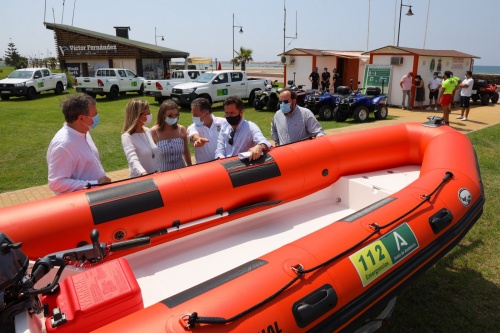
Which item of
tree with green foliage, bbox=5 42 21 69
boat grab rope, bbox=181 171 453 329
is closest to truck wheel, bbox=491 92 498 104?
boat grab rope, bbox=181 171 453 329

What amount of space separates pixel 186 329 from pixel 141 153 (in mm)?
2012

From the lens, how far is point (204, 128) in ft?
13.0

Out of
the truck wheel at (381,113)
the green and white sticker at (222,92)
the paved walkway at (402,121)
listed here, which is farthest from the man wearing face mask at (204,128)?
the green and white sticker at (222,92)

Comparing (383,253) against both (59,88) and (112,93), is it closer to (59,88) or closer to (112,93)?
(112,93)

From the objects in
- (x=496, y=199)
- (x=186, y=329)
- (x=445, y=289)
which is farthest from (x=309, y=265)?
(x=496, y=199)

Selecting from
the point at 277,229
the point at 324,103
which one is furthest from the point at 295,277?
the point at 324,103

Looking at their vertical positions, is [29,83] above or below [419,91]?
above

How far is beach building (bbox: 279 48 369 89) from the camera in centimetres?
1670

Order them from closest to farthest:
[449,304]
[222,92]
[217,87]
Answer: [449,304], [217,87], [222,92]

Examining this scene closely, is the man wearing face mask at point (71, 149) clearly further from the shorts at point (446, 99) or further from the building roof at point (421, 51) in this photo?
the building roof at point (421, 51)

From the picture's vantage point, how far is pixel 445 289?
320cm

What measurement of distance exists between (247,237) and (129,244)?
1.14m

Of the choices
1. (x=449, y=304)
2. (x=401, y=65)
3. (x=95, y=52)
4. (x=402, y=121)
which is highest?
(x=95, y=52)

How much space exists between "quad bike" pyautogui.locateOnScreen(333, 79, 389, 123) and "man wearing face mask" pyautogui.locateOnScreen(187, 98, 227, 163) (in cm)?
754
